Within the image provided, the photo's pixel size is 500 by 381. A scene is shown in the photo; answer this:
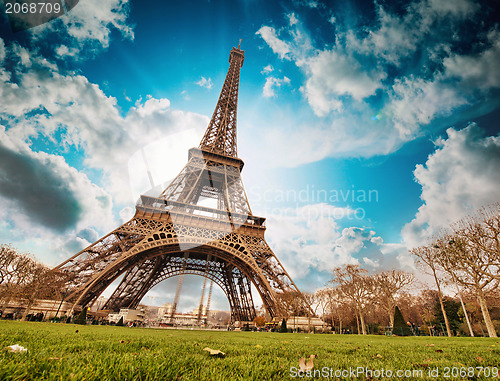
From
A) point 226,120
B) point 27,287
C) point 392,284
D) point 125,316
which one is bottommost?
point 125,316

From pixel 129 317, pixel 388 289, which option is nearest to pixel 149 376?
pixel 129 317

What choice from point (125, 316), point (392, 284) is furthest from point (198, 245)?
point (392, 284)

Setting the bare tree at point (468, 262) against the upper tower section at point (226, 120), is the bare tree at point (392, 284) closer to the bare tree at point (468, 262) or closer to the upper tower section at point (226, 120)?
the bare tree at point (468, 262)

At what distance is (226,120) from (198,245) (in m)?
19.2

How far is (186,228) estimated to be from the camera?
2284 centimetres

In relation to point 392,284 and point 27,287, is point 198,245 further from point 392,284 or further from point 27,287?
point 392,284

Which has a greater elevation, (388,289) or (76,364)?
(388,289)

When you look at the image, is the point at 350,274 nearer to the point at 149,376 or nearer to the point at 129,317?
the point at 129,317

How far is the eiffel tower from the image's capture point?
1972 cm

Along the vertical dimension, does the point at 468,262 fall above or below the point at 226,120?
below

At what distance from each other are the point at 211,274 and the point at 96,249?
16.1m

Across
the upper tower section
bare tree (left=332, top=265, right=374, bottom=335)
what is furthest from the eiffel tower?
bare tree (left=332, top=265, right=374, bottom=335)

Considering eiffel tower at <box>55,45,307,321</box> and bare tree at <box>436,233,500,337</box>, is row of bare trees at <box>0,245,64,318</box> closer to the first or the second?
eiffel tower at <box>55,45,307,321</box>

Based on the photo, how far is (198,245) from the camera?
22.2m
